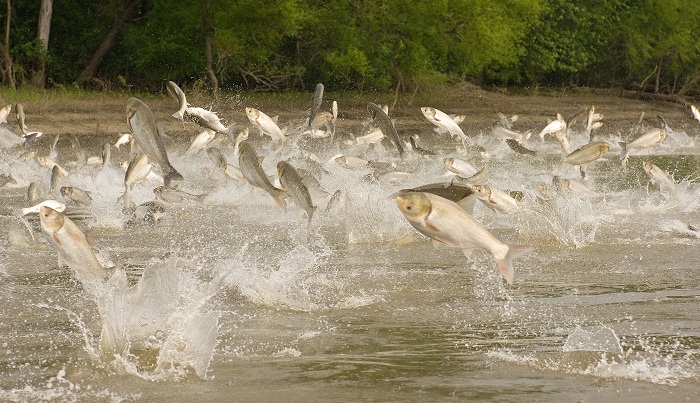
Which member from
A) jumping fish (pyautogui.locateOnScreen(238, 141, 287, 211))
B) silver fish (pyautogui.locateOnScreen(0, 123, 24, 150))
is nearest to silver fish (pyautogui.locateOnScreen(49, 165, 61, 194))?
silver fish (pyautogui.locateOnScreen(0, 123, 24, 150))

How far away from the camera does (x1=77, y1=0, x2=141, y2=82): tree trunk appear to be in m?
29.8

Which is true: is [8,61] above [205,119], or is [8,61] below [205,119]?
below

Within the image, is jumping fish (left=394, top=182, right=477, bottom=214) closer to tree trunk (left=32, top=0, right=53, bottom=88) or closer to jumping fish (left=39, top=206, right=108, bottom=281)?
jumping fish (left=39, top=206, right=108, bottom=281)

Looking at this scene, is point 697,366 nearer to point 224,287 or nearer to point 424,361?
point 424,361

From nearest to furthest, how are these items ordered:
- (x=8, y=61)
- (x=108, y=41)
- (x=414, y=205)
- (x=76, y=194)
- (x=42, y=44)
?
(x=414, y=205) < (x=76, y=194) < (x=8, y=61) < (x=42, y=44) < (x=108, y=41)

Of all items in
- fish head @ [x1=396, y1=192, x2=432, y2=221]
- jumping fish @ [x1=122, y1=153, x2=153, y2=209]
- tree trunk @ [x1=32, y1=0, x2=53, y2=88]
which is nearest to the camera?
fish head @ [x1=396, y1=192, x2=432, y2=221]

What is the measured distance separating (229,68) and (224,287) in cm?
2161

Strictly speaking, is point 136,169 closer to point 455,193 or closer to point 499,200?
point 499,200

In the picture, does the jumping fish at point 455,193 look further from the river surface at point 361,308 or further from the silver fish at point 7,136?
the silver fish at point 7,136

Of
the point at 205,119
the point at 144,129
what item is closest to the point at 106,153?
the point at 205,119

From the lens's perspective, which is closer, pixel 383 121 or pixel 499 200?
pixel 499 200

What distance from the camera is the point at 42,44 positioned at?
92.7ft

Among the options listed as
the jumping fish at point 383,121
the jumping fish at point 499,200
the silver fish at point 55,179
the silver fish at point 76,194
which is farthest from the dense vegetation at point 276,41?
the jumping fish at point 499,200

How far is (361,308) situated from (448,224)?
256 centimetres
